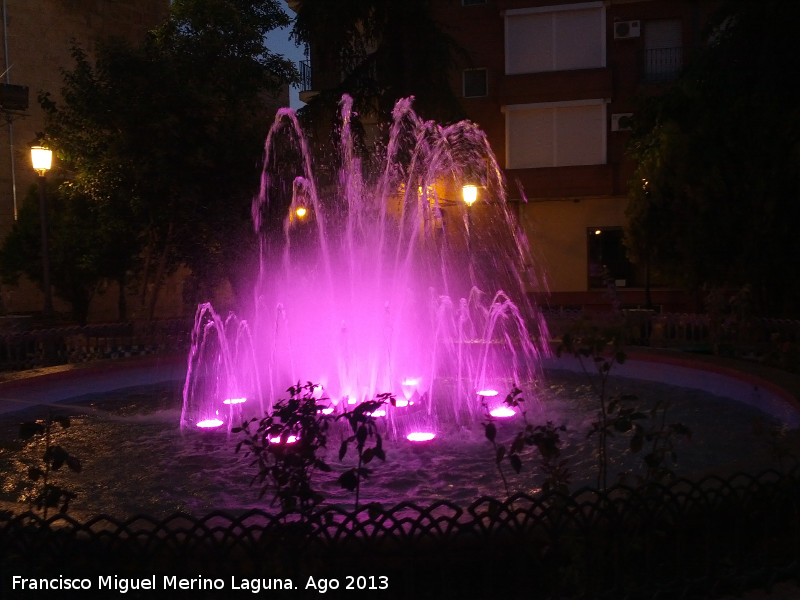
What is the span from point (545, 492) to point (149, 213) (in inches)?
542

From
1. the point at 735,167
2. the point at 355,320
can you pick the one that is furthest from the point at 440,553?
the point at 735,167

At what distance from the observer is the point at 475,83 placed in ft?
79.7

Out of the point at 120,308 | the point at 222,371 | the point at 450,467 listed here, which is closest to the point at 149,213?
the point at 222,371

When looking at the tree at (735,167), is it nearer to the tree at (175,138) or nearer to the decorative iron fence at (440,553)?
the tree at (175,138)

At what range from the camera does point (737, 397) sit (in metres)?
8.36

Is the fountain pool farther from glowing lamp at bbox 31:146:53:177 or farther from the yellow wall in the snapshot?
the yellow wall

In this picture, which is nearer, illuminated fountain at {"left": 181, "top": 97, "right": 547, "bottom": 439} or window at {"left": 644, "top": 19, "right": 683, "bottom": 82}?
illuminated fountain at {"left": 181, "top": 97, "right": 547, "bottom": 439}

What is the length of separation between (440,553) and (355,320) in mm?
6799

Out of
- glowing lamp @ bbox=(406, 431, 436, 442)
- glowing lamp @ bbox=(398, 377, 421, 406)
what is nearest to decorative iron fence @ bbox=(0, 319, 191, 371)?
glowing lamp @ bbox=(398, 377, 421, 406)

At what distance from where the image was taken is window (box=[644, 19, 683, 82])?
2306 centimetres

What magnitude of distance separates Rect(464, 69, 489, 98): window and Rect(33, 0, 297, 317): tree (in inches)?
370

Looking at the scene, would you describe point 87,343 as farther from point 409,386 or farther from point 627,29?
point 627,29

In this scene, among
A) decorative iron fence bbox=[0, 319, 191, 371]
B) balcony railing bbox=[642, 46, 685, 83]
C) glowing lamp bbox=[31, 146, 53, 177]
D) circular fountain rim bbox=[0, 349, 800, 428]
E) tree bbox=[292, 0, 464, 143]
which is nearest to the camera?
circular fountain rim bbox=[0, 349, 800, 428]

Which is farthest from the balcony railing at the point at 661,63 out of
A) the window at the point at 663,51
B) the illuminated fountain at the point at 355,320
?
the illuminated fountain at the point at 355,320
